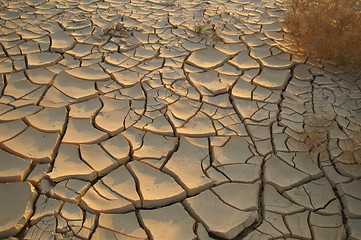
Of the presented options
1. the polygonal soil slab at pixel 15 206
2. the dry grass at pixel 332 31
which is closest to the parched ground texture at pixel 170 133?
the polygonal soil slab at pixel 15 206

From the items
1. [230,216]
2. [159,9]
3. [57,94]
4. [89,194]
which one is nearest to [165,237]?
[230,216]

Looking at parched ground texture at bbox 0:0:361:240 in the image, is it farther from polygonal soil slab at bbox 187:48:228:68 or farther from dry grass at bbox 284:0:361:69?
dry grass at bbox 284:0:361:69

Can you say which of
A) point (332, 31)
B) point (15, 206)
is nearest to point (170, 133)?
point (15, 206)

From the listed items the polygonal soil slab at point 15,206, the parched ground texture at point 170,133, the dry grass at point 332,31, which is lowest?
the polygonal soil slab at point 15,206

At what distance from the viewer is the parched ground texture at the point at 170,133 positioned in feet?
5.96

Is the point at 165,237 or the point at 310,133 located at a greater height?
the point at 310,133

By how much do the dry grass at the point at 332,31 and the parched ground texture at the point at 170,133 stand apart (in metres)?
0.13

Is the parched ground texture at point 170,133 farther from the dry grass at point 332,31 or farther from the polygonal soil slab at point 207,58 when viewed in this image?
the dry grass at point 332,31

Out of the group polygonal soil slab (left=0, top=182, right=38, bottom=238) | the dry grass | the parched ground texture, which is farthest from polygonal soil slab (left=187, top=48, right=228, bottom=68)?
polygonal soil slab (left=0, top=182, right=38, bottom=238)

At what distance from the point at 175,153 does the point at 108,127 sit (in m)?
0.55

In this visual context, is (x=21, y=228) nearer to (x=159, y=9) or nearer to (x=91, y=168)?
(x=91, y=168)

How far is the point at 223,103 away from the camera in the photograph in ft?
8.73

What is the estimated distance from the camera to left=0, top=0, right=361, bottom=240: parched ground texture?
1.82 meters

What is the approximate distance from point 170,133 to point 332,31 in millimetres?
1903
